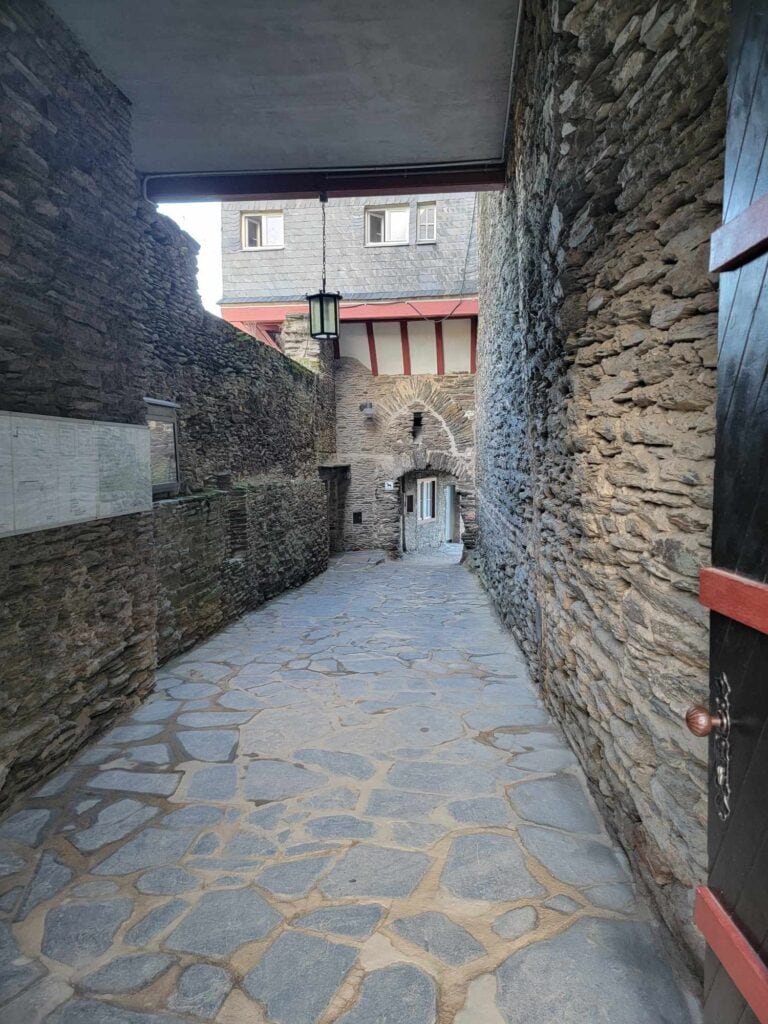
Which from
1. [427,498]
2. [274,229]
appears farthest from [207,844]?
[427,498]

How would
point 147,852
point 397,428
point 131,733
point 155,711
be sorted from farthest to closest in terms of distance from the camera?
point 397,428, point 155,711, point 131,733, point 147,852

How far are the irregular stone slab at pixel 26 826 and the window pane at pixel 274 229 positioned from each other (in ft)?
43.6

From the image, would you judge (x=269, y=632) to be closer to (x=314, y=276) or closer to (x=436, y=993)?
(x=436, y=993)

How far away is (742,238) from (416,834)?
2414 millimetres

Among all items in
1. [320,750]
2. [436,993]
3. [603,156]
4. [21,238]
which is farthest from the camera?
[320,750]

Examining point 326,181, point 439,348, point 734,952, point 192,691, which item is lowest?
point 192,691

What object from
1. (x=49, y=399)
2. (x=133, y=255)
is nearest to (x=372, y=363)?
(x=133, y=255)

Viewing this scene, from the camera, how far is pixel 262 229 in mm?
13453

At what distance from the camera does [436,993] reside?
1.65 m

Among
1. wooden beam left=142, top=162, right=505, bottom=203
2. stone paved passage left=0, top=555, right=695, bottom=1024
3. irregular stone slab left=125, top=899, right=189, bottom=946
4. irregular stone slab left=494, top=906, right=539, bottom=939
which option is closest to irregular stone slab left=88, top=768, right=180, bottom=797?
stone paved passage left=0, top=555, right=695, bottom=1024

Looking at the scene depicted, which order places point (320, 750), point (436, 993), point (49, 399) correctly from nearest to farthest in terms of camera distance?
point (436, 993) < point (49, 399) < point (320, 750)

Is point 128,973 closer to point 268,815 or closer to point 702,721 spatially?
point 268,815

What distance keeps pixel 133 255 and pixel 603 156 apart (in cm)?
297

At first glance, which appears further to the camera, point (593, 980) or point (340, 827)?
point (340, 827)
